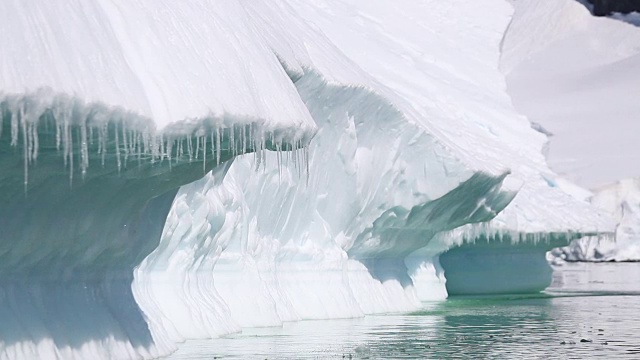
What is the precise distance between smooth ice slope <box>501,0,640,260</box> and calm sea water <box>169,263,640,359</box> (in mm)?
24546

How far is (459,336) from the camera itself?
1536cm

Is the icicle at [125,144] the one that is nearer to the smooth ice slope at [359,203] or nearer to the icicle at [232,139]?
the icicle at [232,139]

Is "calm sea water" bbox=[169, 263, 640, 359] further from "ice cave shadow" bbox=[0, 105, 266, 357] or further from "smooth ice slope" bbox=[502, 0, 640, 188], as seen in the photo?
"smooth ice slope" bbox=[502, 0, 640, 188]

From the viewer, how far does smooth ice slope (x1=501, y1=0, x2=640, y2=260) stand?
156 ft

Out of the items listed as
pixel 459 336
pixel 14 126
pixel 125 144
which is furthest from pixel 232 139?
pixel 459 336

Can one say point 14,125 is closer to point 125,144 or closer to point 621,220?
point 125,144

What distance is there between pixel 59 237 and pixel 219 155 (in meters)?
1.40

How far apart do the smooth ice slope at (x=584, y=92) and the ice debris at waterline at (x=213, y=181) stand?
2017cm

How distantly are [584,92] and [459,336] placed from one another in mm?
43306

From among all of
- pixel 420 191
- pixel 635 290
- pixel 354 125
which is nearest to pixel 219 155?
pixel 354 125

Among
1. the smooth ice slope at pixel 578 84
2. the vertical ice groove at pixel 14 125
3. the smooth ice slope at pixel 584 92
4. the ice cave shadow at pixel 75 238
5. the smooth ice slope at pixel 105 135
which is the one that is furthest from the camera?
the smooth ice slope at pixel 578 84

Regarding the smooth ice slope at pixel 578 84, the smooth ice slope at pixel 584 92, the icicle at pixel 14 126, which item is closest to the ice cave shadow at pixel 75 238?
the icicle at pixel 14 126

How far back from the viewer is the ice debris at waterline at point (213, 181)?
27.3 feet

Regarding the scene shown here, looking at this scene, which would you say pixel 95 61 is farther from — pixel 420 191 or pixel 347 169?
pixel 420 191
